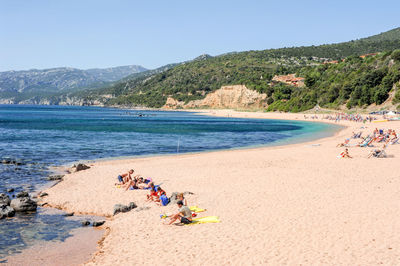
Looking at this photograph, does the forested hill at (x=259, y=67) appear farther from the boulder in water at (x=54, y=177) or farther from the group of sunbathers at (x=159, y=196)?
the group of sunbathers at (x=159, y=196)

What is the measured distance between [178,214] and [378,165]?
1417cm

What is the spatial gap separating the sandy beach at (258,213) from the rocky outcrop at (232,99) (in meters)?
117

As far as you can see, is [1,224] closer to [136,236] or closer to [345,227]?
[136,236]

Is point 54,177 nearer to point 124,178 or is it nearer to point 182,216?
point 124,178

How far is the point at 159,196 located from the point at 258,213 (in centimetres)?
424

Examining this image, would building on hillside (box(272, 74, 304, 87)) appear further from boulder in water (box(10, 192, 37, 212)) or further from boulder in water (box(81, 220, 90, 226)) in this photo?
boulder in water (box(81, 220, 90, 226))

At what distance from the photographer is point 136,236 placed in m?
9.85

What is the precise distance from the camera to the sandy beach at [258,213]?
8117 millimetres

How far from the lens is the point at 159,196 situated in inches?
532

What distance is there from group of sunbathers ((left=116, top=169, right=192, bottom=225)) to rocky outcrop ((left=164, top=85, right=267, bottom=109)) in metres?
120

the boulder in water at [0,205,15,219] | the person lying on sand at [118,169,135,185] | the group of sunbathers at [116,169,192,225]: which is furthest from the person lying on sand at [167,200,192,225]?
the person lying on sand at [118,169,135,185]

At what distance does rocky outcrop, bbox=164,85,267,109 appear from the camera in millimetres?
137875

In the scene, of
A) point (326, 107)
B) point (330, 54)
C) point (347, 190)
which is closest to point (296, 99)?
point (326, 107)

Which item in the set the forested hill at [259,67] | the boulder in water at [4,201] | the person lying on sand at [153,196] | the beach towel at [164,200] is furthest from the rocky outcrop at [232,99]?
the boulder in water at [4,201]
